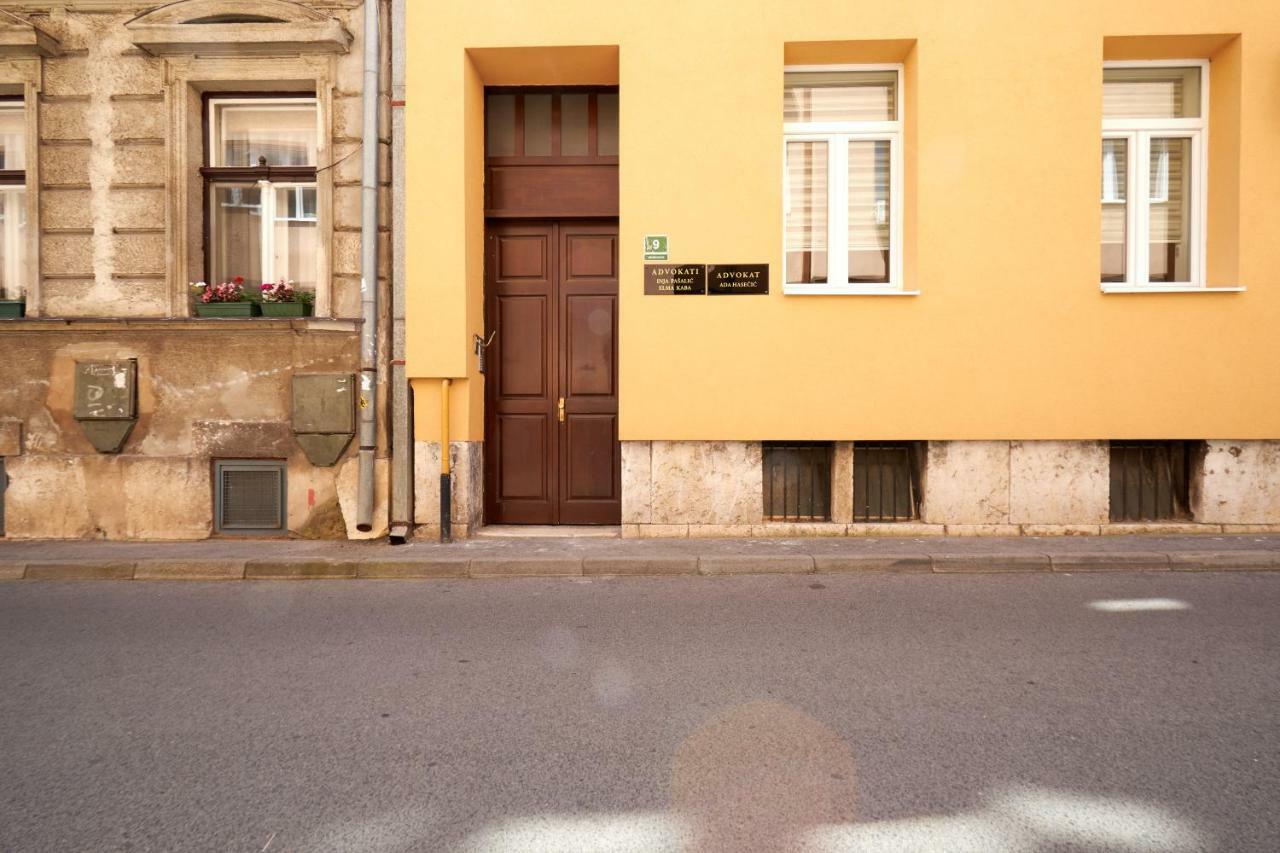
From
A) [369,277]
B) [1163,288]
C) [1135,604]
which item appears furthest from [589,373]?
[1163,288]

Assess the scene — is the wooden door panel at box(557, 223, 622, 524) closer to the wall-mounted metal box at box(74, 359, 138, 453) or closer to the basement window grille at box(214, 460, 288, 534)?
the basement window grille at box(214, 460, 288, 534)

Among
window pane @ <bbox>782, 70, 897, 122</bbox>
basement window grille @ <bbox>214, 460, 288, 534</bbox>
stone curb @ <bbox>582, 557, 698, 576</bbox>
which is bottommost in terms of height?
stone curb @ <bbox>582, 557, 698, 576</bbox>

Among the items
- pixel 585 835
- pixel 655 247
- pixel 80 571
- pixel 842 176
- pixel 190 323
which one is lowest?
pixel 80 571

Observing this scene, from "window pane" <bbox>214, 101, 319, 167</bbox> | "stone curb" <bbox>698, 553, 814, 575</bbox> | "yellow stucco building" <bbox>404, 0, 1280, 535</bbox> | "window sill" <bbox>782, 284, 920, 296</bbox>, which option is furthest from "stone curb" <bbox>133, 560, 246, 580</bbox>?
"window sill" <bbox>782, 284, 920, 296</bbox>

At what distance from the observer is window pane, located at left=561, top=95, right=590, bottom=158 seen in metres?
8.45

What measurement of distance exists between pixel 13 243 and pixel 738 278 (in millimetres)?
7822

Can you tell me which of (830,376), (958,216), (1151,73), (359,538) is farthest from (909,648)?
(1151,73)

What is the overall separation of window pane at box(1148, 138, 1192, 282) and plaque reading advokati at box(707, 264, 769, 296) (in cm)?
410

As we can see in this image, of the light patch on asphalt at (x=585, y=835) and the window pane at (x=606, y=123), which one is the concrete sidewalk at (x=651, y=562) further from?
the window pane at (x=606, y=123)

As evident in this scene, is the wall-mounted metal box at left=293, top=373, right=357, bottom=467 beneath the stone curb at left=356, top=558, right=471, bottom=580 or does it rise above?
above

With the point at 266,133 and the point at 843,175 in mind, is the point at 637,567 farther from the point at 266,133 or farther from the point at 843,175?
the point at 266,133

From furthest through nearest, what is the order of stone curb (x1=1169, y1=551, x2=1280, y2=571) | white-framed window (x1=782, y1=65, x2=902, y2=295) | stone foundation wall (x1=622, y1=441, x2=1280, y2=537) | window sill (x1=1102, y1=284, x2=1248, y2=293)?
white-framed window (x1=782, y1=65, x2=902, y2=295) → stone foundation wall (x1=622, y1=441, x2=1280, y2=537) → window sill (x1=1102, y1=284, x2=1248, y2=293) → stone curb (x1=1169, y1=551, x2=1280, y2=571)

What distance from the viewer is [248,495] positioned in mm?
7996

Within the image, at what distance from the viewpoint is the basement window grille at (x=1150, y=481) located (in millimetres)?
7930
